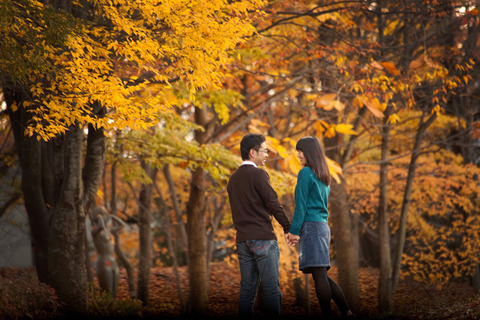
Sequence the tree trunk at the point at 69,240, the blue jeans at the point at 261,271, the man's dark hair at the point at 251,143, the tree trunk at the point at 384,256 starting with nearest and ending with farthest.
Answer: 1. the blue jeans at the point at 261,271
2. the man's dark hair at the point at 251,143
3. the tree trunk at the point at 69,240
4. the tree trunk at the point at 384,256

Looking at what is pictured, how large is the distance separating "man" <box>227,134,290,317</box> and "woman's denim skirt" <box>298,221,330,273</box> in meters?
0.20

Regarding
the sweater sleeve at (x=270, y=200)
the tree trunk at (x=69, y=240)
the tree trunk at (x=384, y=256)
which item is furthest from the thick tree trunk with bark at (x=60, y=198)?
the tree trunk at (x=384, y=256)

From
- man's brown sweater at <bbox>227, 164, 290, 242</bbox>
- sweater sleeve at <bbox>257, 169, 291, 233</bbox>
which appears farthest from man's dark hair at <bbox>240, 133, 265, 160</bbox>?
sweater sleeve at <bbox>257, 169, 291, 233</bbox>

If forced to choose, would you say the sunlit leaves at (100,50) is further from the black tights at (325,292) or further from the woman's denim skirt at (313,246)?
the black tights at (325,292)

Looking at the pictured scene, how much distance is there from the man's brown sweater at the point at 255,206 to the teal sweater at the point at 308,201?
0.44ft

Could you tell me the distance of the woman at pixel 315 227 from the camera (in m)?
5.10

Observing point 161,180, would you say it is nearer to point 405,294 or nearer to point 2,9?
point 405,294

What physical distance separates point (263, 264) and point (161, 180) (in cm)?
1751

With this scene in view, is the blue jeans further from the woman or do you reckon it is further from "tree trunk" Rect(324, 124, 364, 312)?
"tree trunk" Rect(324, 124, 364, 312)

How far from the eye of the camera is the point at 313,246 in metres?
5.09

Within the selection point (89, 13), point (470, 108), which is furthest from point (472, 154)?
point (89, 13)

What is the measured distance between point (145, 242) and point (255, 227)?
9064 mm

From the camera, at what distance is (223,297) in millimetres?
13875

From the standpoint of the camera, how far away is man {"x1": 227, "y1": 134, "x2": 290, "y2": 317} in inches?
195
